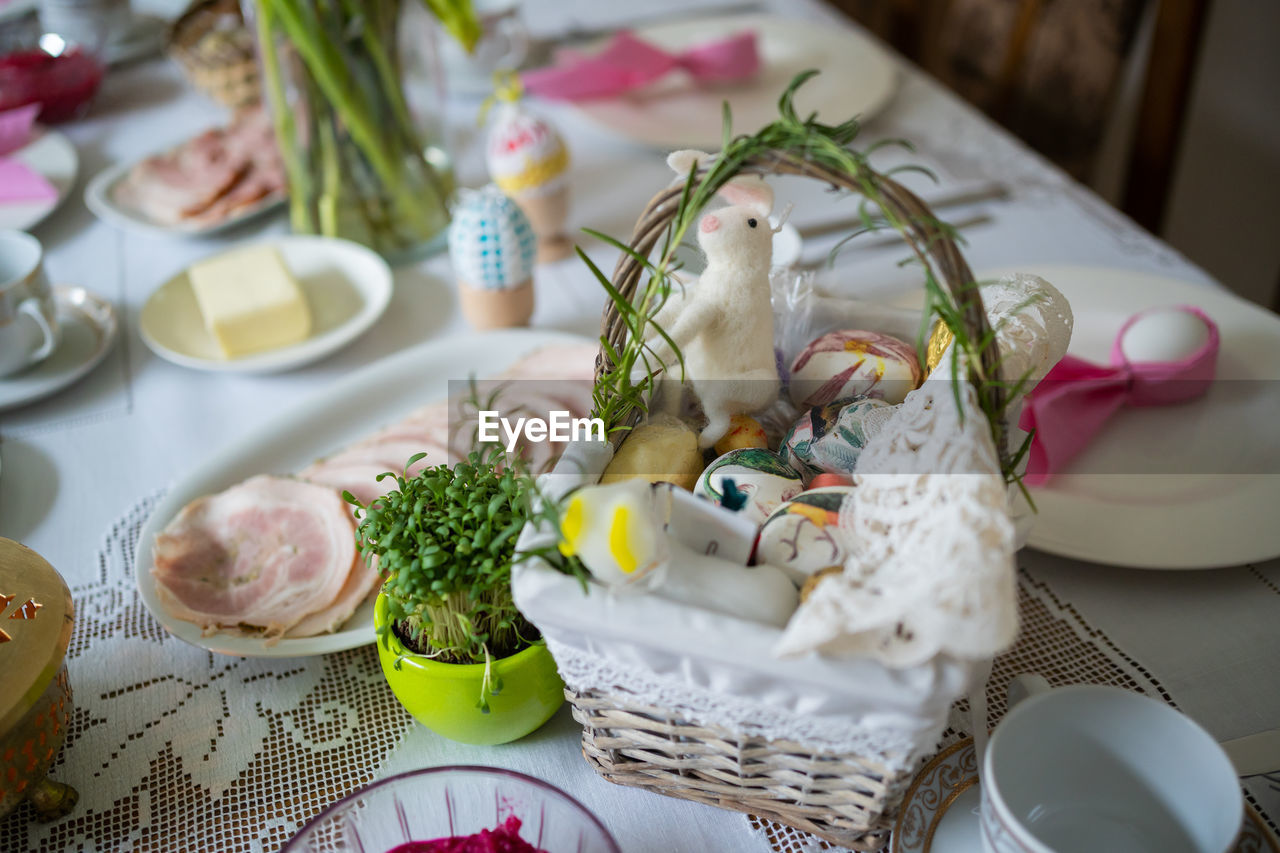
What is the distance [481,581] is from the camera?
55 centimetres

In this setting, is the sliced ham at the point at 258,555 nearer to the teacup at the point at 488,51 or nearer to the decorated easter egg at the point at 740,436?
the decorated easter egg at the point at 740,436

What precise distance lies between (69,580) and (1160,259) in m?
1.18

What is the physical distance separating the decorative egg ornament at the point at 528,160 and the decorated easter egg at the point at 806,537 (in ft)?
2.07

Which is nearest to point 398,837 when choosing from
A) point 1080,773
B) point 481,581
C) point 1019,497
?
point 481,581

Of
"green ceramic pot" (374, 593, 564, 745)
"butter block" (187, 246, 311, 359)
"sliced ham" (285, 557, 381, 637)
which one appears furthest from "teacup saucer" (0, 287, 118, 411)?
"green ceramic pot" (374, 593, 564, 745)

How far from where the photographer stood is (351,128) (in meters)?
1.03

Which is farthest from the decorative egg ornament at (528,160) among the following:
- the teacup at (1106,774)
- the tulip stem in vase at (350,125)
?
the teacup at (1106,774)

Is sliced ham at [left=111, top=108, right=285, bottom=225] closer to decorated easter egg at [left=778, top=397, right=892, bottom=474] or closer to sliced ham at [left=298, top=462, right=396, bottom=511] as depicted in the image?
sliced ham at [left=298, top=462, right=396, bottom=511]

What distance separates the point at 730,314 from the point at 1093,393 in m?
0.39

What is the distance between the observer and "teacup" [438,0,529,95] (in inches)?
53.0

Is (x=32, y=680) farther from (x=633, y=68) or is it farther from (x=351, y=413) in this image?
(x=633, y=68)

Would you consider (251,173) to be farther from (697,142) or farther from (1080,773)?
(1080,773)

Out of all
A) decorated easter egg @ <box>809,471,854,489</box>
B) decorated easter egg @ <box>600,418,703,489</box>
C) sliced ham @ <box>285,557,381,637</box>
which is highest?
decorated easter egg @ <box>809,471,854,489</box>

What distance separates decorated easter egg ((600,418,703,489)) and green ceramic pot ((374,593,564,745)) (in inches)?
4.9
